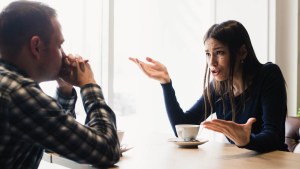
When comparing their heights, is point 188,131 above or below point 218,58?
below

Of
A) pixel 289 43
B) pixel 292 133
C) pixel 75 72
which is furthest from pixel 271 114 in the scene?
pixel 289 43

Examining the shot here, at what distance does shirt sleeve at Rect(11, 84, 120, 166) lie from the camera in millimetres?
769

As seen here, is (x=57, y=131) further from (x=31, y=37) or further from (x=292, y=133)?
(x=292, y=133)

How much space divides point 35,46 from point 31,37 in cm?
2

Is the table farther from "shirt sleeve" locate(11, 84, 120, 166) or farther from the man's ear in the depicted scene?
the man's ear

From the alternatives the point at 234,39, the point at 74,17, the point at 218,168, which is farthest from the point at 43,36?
the point at 74,17

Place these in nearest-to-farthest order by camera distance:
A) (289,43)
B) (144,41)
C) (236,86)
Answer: (236,86)
(144,41)
(289,43)

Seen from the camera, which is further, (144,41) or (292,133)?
(144,41)

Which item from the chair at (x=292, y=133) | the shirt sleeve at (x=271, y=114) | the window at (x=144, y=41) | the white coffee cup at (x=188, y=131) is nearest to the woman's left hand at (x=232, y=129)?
the shirt sleeve at (x=271, y=114)

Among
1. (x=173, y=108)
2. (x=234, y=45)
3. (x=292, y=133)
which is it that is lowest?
(x=292, y=133)

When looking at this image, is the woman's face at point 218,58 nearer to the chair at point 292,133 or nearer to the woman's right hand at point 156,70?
the woman's right hand at point 156,70

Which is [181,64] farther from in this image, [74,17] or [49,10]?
[49,10]

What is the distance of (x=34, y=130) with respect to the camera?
78 centimetres

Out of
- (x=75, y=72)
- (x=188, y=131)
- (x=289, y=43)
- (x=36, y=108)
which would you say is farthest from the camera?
(x=289, y=43)
